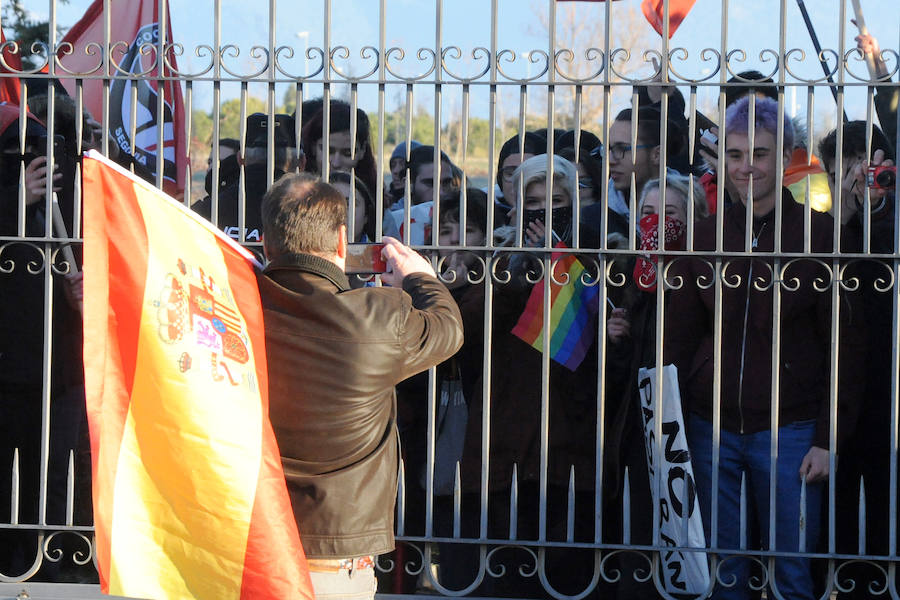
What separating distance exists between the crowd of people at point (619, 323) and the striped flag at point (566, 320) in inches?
1.3

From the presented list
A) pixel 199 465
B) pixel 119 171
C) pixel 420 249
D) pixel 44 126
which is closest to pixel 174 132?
pixel 44 126

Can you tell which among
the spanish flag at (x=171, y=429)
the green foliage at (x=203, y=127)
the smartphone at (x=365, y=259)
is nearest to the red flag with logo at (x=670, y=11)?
the smartphone at (x=365, y=259)

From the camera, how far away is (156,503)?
293 centimetres

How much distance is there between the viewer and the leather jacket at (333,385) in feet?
9.86

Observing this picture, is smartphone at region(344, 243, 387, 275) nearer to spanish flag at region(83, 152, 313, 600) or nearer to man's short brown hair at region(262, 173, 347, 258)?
man's short brown hair at region(262, 173, 347, 258)

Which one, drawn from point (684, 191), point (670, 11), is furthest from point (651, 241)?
point (670, 11)

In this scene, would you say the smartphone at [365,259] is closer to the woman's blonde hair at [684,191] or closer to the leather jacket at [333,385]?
the leather jacket at [333,385]

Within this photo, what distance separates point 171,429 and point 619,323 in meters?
2.83

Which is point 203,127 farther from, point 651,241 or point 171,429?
point 171,429

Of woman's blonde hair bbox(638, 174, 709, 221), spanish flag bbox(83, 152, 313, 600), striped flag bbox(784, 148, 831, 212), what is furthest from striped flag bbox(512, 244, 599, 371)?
spanish flag bbox(83, 152, 313, 600)

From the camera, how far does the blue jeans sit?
185 inches

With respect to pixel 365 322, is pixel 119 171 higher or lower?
higher

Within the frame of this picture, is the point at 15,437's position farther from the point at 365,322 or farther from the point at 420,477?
the point at 365,322

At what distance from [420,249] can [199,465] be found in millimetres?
1764
